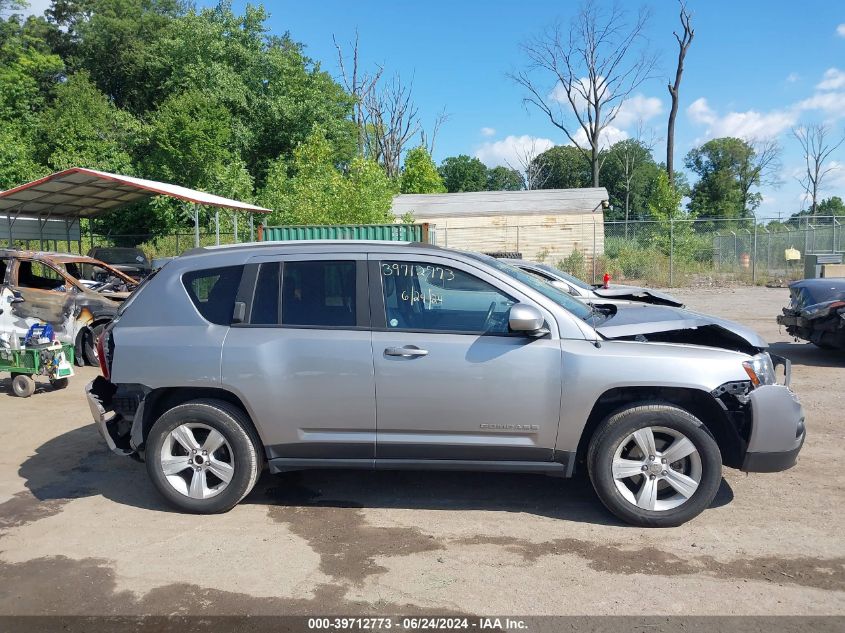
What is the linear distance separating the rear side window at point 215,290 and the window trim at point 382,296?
0.97 meters

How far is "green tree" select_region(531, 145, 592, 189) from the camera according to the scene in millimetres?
69000

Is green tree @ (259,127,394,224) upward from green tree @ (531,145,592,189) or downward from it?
downward

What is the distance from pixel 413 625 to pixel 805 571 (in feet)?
7.40

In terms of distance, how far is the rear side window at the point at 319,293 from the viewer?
187 inches

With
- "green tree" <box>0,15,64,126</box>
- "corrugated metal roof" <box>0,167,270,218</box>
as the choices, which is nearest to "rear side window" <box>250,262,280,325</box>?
"corrugated metal roof" <box>0,167,270,218</box>

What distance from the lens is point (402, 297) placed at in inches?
189

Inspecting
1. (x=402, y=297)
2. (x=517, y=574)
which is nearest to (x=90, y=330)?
(x=402, y=297)

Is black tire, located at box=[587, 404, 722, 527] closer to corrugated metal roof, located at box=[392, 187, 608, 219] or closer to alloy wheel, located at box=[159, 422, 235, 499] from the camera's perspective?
alloy wheel, located at box=[159, 422, 235, 499]

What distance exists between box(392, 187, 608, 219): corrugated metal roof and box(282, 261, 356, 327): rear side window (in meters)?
28.2

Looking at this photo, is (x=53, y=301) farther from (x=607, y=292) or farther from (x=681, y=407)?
(x=681, y=407)

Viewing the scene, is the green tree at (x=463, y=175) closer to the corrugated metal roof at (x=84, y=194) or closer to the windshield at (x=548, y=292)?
the corrugated metal roof at (x=84, y=194)

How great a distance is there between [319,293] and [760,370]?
298 cm

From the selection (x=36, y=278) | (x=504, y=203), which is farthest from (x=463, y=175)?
→ (x=36, y=278)

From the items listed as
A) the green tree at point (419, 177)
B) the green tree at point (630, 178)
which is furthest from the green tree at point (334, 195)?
the green tree at point (630, 178)
